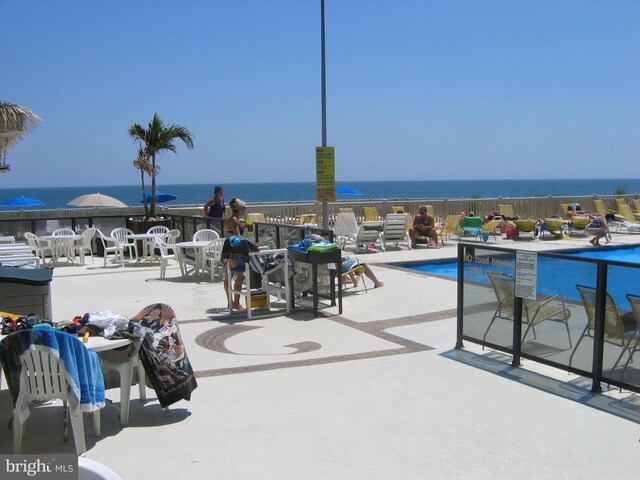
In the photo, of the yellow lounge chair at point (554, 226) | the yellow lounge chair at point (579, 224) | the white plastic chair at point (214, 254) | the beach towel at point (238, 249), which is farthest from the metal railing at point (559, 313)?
the yellow lounge chair at point (579, 224)

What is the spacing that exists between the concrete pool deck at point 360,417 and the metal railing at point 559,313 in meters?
0.22

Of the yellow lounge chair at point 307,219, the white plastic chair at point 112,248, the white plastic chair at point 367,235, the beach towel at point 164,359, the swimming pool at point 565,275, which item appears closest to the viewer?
the beach towel at point 164,359

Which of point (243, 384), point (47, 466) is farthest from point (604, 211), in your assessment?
point (47, 466)

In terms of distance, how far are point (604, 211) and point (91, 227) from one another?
58.4ft

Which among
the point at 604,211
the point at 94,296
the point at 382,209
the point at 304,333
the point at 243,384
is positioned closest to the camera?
the point at 243,384

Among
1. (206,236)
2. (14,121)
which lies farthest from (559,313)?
(206,236)

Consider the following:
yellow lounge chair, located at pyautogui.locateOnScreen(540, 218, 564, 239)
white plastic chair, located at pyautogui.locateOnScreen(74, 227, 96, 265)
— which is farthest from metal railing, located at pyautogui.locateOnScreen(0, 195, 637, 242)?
yellow lounge chair, located at pyautogui.locateOnScreen(540, 218, 564, 239)

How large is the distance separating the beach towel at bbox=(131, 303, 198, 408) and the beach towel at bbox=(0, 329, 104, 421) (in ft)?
1.97

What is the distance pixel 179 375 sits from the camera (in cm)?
502

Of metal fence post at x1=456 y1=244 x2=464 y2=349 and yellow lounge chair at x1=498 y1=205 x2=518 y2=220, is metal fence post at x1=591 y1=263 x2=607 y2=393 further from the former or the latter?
yellow lounge chair at x1=498 y1=205 x2=518 y2=220

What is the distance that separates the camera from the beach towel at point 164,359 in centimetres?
491

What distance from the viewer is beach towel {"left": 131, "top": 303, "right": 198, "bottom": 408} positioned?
491cm

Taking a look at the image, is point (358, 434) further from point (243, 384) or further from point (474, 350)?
point (474, 350)

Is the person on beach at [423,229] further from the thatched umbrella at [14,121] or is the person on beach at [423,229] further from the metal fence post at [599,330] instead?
the metal fence post at [599,330]
